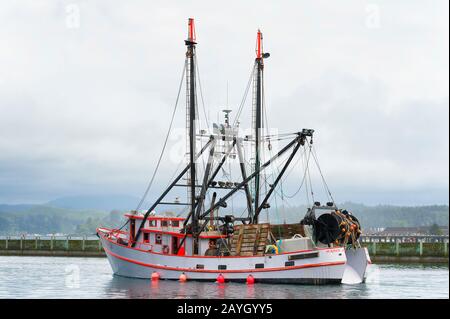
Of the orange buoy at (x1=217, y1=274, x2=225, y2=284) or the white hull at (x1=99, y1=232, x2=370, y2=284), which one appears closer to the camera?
the white hull at (x1=99, y1=232, x2=370, y2=284)

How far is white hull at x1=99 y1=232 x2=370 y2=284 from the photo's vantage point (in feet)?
141

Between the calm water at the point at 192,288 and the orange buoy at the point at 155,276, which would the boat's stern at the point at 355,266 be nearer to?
the calm water at the point at 192,288

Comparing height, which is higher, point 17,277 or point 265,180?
point 265,180

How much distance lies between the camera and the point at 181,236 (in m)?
48.9

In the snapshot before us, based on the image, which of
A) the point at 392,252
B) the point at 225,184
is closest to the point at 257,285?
the point at 225,184

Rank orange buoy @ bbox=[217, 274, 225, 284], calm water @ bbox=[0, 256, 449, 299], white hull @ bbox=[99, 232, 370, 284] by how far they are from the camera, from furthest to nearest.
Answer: orange buoy @ bbox=[217, 274, 225, 284] → white hull @ bbox=[99, 232, 370, 284] → calm water @ bbox=[0, 256, 449, 299]

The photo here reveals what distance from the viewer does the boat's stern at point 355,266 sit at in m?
45.6

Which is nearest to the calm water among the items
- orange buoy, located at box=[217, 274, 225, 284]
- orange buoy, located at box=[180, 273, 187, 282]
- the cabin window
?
orange buoy, located at box=[217, 274, 225, 284]

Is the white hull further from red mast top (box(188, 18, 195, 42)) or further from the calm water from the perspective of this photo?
red mast top (box(188, 18, 195, 42))

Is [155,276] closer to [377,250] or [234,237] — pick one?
[234,237]

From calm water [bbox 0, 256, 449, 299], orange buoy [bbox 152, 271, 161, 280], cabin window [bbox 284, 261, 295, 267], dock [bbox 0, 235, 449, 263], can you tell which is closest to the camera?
calm water [bbox 0, 256, 449, 299]
